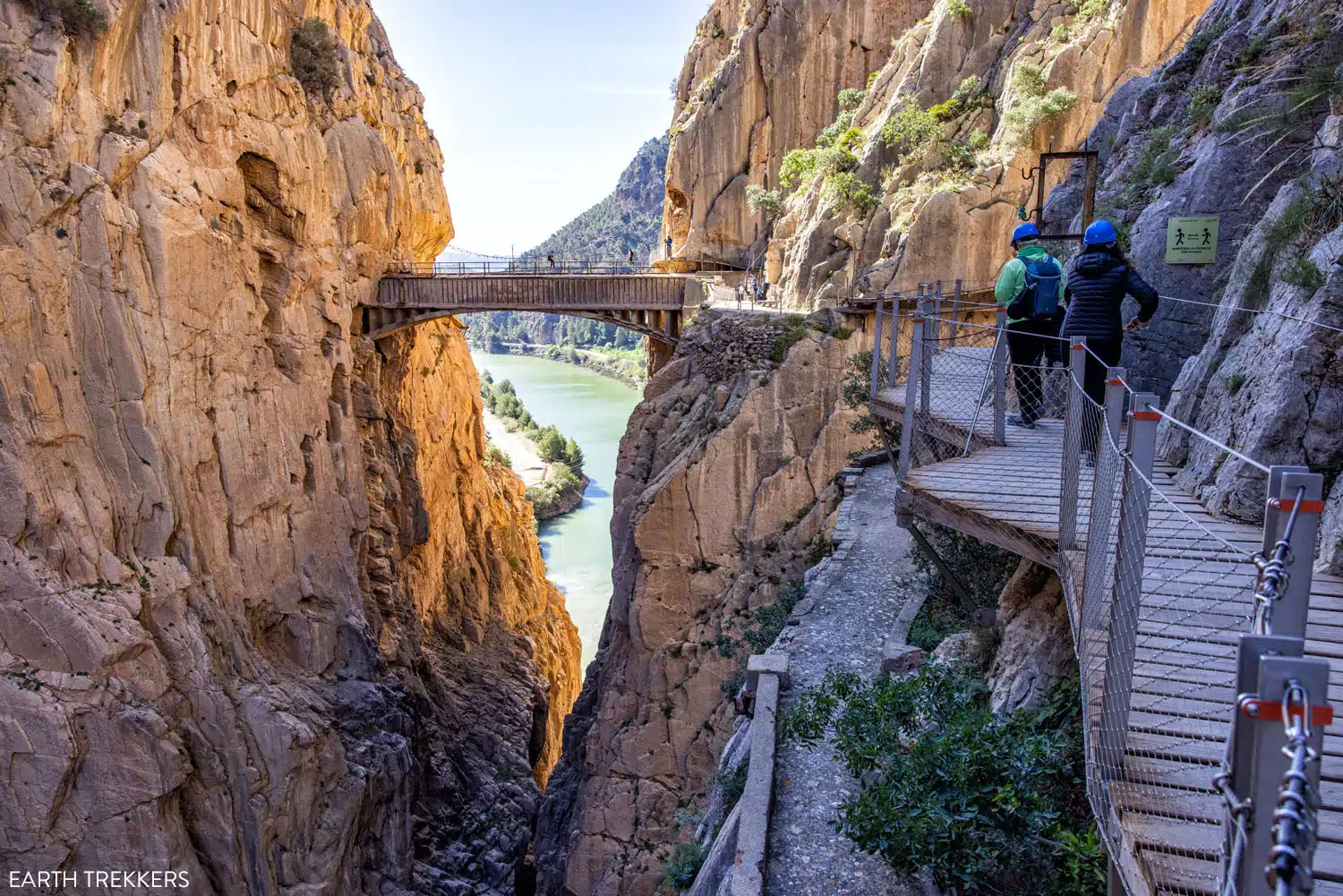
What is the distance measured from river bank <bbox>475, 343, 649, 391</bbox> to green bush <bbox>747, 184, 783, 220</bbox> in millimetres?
48488

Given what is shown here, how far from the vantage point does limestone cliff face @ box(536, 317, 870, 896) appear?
15.3m

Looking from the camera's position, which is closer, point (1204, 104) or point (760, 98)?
point (1204, 104)

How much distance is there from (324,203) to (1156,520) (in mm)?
18622

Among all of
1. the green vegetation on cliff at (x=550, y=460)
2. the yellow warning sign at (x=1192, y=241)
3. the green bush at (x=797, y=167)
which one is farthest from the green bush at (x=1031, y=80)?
the green vegetation on cliff at (x=550, y=460)

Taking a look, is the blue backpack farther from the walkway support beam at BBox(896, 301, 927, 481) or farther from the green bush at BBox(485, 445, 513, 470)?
the green bush at BBox(485, 445, 513, 470)

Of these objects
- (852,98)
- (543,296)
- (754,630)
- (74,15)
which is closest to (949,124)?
(852,98)

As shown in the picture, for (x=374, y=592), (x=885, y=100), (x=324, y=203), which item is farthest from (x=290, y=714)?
(x=885, y=100)

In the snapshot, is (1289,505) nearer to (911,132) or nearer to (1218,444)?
(1218,444)

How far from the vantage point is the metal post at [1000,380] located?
22.5 feet

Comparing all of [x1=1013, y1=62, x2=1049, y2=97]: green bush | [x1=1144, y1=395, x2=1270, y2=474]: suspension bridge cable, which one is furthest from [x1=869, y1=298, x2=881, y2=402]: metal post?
[x1=1013, y1=62, x2=1049, y2=97]: green bush

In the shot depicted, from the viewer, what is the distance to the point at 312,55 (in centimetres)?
1897

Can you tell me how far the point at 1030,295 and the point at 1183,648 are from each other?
4504mm

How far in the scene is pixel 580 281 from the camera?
20734 millimetres

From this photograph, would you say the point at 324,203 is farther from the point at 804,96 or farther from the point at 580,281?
the point at 804,96
